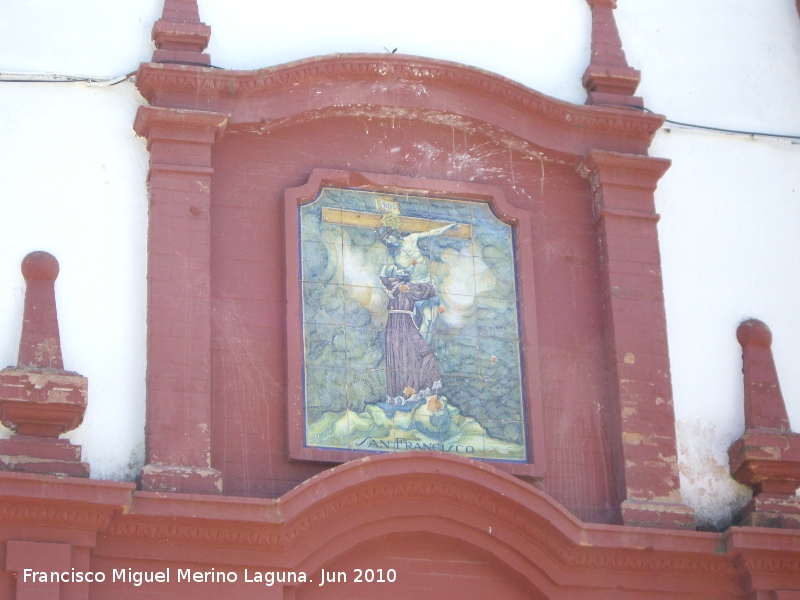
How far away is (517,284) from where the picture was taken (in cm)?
1156

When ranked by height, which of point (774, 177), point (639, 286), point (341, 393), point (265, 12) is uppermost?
point (265, 12)

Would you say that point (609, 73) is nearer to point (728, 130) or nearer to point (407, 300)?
point (728, 130)

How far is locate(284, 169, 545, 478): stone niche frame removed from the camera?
10.7 meters

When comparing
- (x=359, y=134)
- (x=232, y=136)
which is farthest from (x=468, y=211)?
(x=232, y=136)

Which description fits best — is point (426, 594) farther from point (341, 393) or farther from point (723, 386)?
point (723, 386)

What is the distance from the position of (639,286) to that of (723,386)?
897 millimetres

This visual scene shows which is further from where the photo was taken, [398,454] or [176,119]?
[176,119]

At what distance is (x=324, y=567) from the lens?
10352mm

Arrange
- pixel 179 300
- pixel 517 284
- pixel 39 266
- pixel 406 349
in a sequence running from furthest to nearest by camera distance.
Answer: pixel 517 284
pixel 406 349
pixel 179 300
pixel 39 266

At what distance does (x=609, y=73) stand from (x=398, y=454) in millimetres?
3689

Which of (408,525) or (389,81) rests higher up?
(389,81)

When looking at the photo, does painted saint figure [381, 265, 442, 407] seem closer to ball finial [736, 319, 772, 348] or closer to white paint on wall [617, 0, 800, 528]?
white paint on wall [617, 0, 800, 528]

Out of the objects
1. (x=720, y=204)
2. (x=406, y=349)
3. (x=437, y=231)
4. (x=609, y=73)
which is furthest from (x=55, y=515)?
(x=720, y=204)

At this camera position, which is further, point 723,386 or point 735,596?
point 723,386
